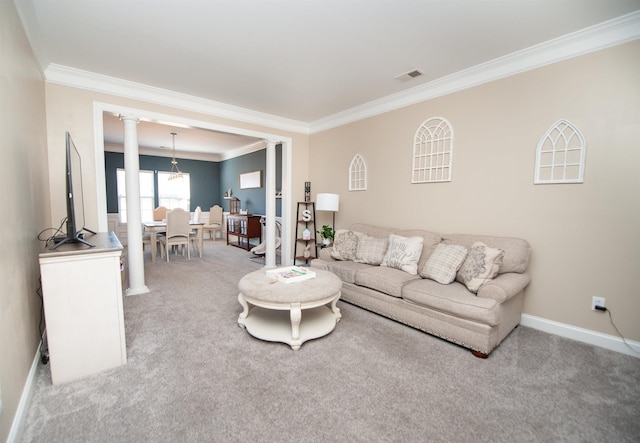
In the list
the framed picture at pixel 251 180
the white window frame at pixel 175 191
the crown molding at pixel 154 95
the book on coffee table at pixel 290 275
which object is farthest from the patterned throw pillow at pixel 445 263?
the white window frame at pixel 175 191

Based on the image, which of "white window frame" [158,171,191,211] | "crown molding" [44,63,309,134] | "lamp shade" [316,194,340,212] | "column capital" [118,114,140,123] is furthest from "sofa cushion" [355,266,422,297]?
"white window frame" [158,171,191,211]

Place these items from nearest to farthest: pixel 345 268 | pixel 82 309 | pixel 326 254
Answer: pixel 82 309, pixel 345 268, pixel 326 254

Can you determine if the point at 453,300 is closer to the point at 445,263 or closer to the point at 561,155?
the point at 445,263

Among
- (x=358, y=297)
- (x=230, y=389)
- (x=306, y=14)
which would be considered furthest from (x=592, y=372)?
(x=306, y=14)

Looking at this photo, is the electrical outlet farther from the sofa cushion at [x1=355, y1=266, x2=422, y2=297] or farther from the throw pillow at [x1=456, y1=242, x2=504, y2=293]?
the sofa cushion at [x1=355, y1=266, x2=422, y2=297]

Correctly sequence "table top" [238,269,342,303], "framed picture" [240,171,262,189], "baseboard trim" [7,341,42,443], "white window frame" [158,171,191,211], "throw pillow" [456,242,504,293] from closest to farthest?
"baseboard trim" [7,341,42,443], "table top" [238,269,342,303], "throw pillow" [456,242,504,293], "framed picture" [240,171,262,189], "white window frame" [158,171,191,211]

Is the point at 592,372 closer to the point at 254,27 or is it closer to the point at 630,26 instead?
the point at 630,26

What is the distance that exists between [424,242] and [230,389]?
245cm

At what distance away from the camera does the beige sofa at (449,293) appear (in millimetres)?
2227

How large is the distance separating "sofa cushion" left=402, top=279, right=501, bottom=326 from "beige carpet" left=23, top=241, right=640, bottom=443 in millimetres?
316

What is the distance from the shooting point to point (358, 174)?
14.4 feet

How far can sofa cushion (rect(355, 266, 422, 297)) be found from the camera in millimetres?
2782

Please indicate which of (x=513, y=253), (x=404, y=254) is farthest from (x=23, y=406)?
(x=513, y=253)

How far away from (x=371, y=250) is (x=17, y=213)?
3.10 m
